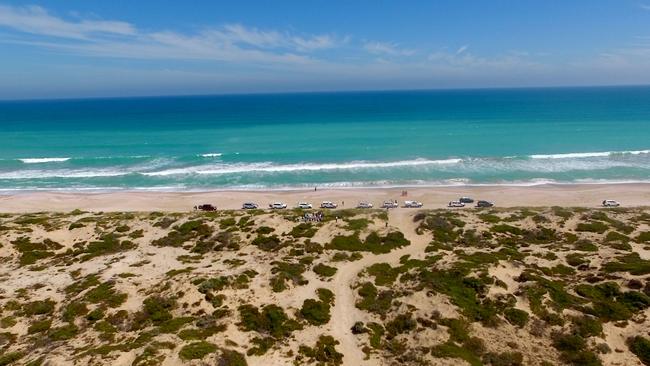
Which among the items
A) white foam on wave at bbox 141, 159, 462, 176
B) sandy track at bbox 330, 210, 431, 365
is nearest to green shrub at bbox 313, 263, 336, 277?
sandy track at bbox 330, 210, 431, 365

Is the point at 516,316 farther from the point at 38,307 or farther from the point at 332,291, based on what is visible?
the point at 38,307

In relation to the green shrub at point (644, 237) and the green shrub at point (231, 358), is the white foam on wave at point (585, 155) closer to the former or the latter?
the green shrub at point (644, 237)

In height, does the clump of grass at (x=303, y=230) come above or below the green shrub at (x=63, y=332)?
above

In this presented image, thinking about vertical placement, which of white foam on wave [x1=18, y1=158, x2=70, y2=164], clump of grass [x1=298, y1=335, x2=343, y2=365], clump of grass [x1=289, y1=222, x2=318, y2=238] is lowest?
clump of grass [x1=298, y1=335, x2=343, y2=365]

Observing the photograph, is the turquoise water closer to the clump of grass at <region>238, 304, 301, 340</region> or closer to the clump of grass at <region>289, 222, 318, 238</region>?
the clump of grass at <region>289, 222, 318, 238</region>

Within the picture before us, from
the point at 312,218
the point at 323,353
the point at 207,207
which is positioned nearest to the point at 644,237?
the point at 312,218

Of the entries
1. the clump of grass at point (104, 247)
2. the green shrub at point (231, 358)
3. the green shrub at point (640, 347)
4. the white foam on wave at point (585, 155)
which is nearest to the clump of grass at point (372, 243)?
the green shrub at point (231, 358)
